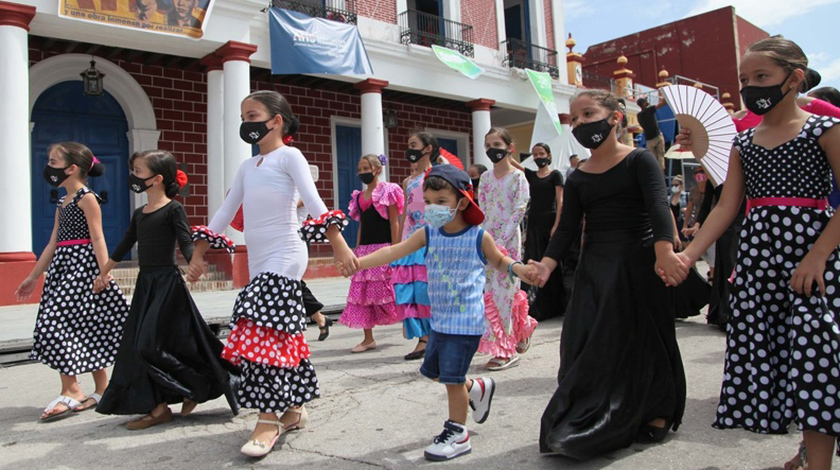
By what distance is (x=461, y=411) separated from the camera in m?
2.91

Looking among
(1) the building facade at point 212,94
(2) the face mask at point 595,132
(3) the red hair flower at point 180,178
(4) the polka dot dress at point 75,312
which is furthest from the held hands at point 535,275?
(1) the building facade at point 212,94

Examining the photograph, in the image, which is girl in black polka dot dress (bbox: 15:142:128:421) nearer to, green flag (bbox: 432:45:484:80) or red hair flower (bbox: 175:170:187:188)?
red hair flower (bbox: 175:170:187:188)

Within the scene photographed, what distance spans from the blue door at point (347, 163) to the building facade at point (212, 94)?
1.1 inches

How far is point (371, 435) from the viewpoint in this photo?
3191 mm

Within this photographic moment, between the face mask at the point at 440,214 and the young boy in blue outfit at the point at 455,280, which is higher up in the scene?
the face mask at the point at 440,214

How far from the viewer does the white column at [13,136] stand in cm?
874

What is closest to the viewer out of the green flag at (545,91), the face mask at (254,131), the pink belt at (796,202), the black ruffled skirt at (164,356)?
the pink belt at (796,202)

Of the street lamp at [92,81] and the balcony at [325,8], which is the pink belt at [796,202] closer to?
the street lamp at [92,81]

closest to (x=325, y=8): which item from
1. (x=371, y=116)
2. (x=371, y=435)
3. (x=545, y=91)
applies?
(x=371, y=116)

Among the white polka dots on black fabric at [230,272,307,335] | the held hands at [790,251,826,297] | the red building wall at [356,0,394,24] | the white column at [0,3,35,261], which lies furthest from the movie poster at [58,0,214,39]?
the held hands at [790,251,826,297]

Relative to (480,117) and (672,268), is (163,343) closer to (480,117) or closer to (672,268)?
(672,268)

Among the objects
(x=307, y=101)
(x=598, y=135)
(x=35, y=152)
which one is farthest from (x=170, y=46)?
(x=598, y=135)

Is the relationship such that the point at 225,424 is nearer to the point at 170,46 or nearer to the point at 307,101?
the point at 170,46

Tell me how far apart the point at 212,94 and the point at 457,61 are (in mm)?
5698
